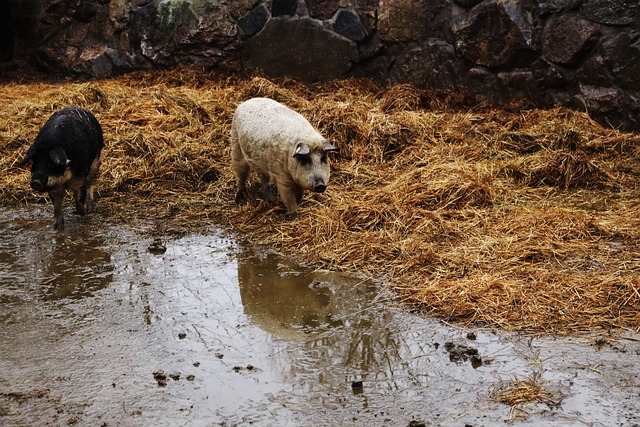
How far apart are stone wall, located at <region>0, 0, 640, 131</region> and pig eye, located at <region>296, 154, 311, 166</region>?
342cm

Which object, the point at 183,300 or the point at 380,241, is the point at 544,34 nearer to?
the point at 380,241

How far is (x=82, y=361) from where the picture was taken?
4.17m

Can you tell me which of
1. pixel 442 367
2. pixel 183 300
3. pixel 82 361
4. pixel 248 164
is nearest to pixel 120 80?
pixel 248 164

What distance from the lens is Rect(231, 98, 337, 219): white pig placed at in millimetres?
6238

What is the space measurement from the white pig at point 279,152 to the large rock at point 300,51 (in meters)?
2.92

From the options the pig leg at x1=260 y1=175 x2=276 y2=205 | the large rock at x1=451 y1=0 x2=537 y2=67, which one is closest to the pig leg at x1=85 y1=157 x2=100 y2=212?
the pig leg at x1=260 y1=175 x2=276 y2=205

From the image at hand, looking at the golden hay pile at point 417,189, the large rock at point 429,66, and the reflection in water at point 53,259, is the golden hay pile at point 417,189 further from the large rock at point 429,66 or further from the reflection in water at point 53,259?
the reflection in water at point 53,259

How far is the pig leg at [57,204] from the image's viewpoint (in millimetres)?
6434

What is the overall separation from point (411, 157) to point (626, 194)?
78.6 inches

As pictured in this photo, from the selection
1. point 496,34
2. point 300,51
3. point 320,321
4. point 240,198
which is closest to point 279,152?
point 240,198

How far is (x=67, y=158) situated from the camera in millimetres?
6348

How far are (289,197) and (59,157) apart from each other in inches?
73.8

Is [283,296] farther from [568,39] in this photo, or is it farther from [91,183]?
[568,39]

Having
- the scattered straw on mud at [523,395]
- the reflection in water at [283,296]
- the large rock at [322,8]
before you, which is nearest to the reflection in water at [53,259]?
the reflection in water at [283,296]
